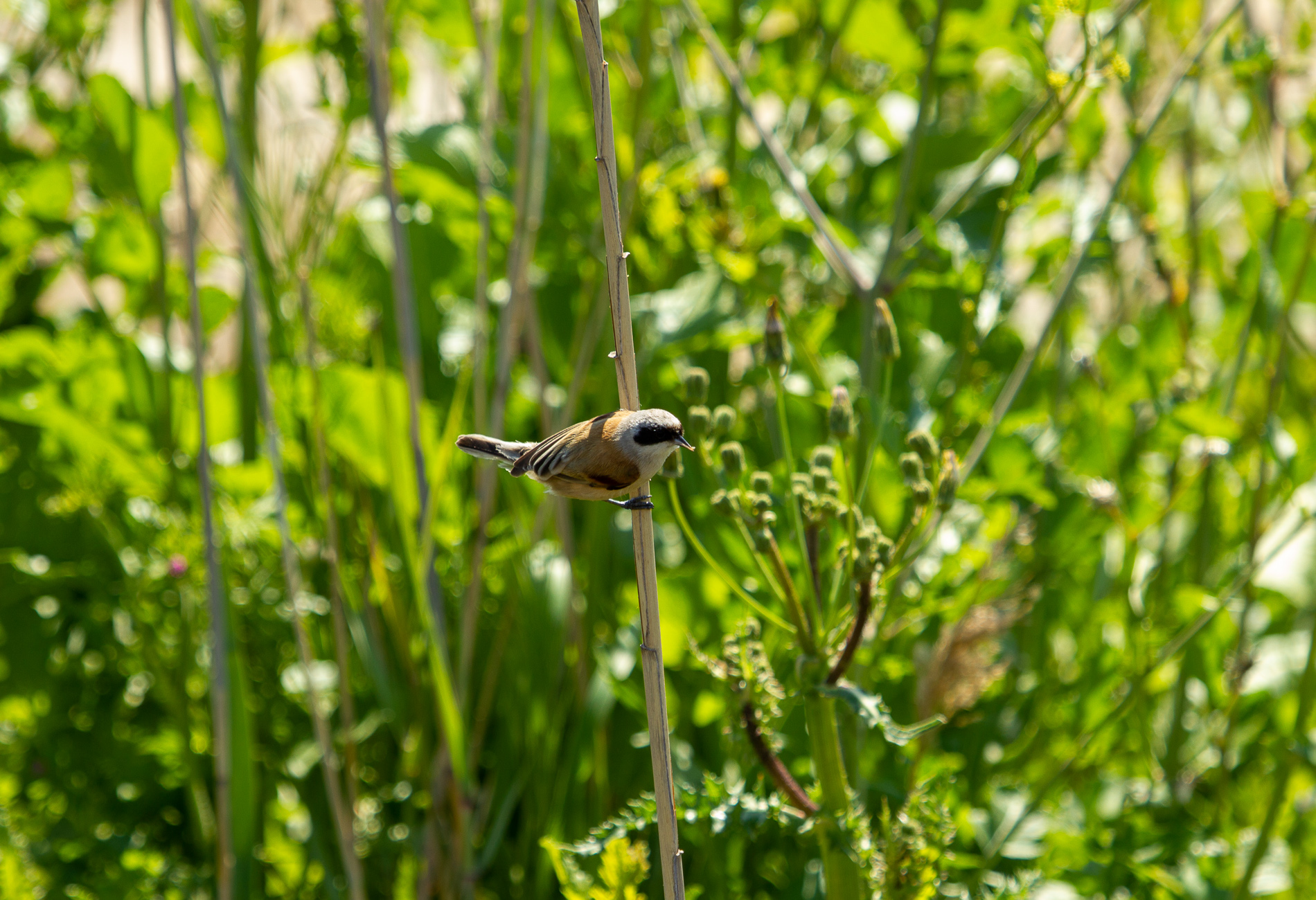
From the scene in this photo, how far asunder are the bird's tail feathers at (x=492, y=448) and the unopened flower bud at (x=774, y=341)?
0.14m

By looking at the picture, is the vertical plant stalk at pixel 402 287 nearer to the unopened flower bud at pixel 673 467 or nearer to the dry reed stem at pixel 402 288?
the dry reed stem at pixel 402 288

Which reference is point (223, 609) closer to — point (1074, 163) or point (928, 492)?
point (928, 492)

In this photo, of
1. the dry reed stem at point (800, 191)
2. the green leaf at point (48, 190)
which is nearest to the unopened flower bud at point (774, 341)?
the dry reed stem at point (800, 191)

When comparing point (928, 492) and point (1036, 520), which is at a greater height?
point (1036, 520)

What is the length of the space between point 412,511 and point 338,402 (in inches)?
5.2

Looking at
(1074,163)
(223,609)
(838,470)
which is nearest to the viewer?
(838,470)

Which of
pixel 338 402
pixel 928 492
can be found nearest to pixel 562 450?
pixel 928 492

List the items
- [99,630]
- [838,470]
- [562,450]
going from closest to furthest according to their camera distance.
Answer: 1. [562,450]
2. [838,470]
3. [99,630]

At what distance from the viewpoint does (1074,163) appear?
122 centimetres

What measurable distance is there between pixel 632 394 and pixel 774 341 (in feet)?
0.33

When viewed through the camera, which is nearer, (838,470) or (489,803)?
(838,470)

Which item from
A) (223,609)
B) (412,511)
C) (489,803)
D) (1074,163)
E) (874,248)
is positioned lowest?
(489,803)

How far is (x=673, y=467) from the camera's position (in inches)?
Answer: 24.2

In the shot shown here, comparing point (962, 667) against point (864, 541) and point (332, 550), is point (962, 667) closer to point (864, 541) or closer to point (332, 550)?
point (864, 541)
